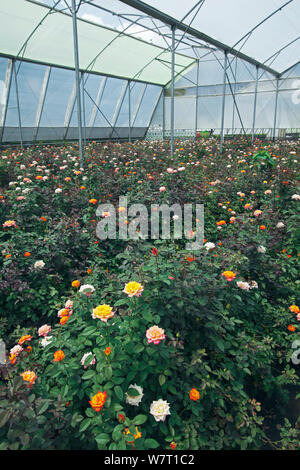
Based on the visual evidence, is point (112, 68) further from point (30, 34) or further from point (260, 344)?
point (260, 344)

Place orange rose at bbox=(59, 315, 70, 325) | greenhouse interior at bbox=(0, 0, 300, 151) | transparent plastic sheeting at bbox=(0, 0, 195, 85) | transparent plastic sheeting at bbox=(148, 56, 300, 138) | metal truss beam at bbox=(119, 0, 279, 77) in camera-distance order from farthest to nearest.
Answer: transparent plastic sheeting at bbox=(148, 56, 300, 138) → transparent plastic sheeting at bbox=(0, 0, 195, 85) → greenhouse interior at bbox=(0, 0, 300, 151) → metal truss beam at bbox=(119, 0, 279, 77) → orange rose at bbox=(59, 315, 70, 325)

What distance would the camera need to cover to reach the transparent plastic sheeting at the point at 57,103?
12302mm

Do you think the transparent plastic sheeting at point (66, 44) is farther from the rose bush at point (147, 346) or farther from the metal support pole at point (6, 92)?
the rose bush at point (147, 346)

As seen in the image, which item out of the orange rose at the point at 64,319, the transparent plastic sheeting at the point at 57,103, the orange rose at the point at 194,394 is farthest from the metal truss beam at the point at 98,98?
the orange rose at the point at 194,394

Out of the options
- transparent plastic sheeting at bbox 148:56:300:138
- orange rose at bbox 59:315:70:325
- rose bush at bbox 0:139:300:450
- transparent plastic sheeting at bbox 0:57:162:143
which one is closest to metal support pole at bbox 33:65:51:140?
transparent plastic sheeting at bbox 0:57:162:143

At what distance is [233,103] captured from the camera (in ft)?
59.0

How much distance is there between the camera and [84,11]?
9039 mm

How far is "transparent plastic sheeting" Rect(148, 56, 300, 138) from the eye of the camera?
1684 centimetres

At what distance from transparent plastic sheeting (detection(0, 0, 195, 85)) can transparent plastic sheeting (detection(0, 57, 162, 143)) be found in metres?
0.63

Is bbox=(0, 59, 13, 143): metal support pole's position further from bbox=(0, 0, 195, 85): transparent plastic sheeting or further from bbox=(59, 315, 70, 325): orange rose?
bbox=(59, 315, 70, 325): orange rose

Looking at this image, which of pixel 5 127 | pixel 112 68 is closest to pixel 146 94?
pixel 112 68

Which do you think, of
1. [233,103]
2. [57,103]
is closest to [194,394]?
[57,103]

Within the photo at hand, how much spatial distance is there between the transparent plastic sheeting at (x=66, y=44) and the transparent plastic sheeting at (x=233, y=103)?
110 inches

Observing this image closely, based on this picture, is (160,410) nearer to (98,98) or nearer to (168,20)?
(168,20)
